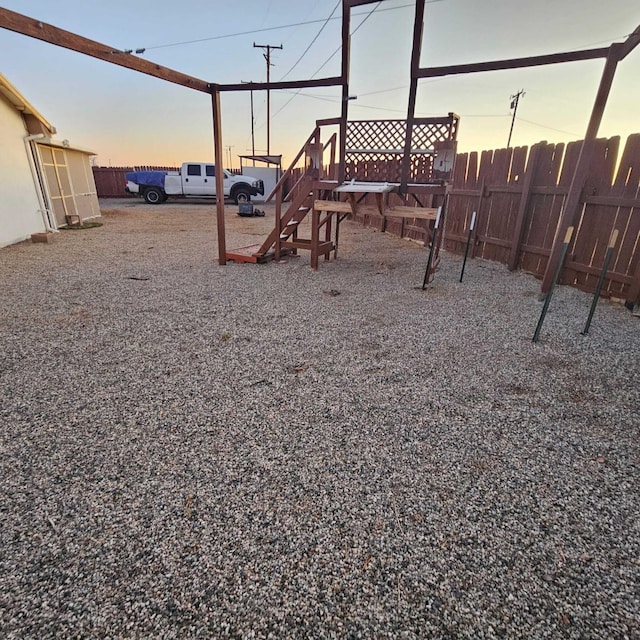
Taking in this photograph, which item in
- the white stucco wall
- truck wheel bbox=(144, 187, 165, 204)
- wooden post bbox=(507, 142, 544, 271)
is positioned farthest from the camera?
truck wheel bbox=(144, 187, 165, 204)

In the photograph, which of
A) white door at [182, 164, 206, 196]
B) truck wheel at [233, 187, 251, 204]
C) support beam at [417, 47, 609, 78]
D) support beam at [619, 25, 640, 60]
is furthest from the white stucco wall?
support beam at [619, 25, 640, 60]

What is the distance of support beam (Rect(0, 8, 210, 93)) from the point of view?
3.08 metres

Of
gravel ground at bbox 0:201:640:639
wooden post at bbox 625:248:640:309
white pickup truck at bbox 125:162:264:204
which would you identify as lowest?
gravel ground at bbox 0:201:640:639

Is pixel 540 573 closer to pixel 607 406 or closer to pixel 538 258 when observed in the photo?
pixel 607 406

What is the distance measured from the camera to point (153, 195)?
62.7 feet

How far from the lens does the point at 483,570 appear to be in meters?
A: 1.38

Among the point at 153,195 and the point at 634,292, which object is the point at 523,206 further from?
the point at 153,195

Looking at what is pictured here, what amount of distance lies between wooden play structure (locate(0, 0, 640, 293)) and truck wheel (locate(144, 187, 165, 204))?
50.2 feet

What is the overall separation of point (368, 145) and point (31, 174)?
891 centimetres

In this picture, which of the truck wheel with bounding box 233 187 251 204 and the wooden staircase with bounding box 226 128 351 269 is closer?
the wooden staircase with bounding box 226 128 351 269

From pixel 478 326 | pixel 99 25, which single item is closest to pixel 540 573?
pixel 478 326

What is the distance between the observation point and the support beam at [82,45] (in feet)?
10.1

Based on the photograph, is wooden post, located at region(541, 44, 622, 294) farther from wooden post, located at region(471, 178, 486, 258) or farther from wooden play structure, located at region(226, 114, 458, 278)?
wooden post, located at region(471, 178, 486, 258)

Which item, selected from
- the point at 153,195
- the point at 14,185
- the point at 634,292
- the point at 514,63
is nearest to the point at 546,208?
the point at 634,292
